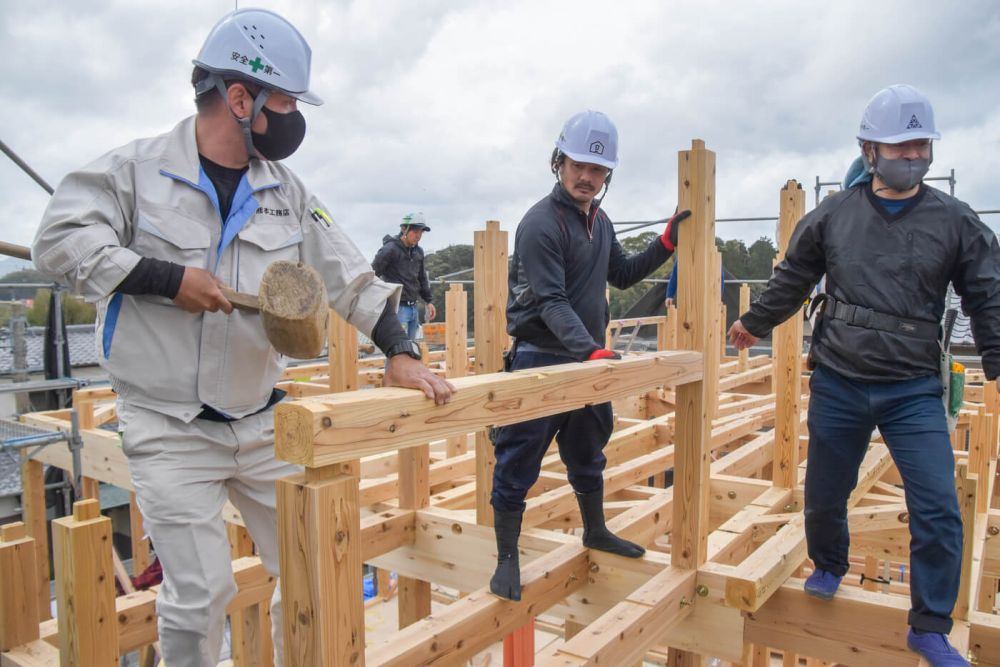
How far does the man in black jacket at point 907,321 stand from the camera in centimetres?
233

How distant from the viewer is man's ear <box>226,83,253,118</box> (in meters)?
1.86

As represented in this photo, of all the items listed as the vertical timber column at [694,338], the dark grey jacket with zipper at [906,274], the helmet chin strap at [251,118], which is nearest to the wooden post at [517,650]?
the vertical timber column at [694,338]

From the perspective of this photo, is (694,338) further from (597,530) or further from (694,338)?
(597,530)

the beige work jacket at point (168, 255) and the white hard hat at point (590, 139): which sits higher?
the white hard hat at point (590, 139)

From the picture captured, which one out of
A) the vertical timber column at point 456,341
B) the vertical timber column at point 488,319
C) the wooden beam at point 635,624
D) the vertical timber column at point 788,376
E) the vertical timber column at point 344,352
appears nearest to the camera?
the wooden beam at point 635,624

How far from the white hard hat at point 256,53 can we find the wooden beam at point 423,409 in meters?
0.90

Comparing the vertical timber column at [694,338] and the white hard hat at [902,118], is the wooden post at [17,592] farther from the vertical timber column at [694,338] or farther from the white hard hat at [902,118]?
the white hard hat at [902,118]

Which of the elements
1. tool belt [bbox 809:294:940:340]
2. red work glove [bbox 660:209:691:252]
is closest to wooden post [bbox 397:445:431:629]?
red work glove [bbox 660:209:691:252]

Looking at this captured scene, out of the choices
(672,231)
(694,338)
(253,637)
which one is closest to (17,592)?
(253,637)

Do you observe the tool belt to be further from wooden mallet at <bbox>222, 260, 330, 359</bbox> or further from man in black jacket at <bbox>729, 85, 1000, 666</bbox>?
wooden mallet at <bbox>222, 260, 330, 359</bbox>

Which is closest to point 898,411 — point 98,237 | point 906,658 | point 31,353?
point 906,658

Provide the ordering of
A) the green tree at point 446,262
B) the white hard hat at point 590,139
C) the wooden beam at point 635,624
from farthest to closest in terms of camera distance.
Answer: the green tree at point 446,262 → the white hard hat at point 590,139 → the wooden beam at point 635,624

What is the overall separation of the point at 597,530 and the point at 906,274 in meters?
1.53

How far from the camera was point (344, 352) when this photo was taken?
12.6 ft
